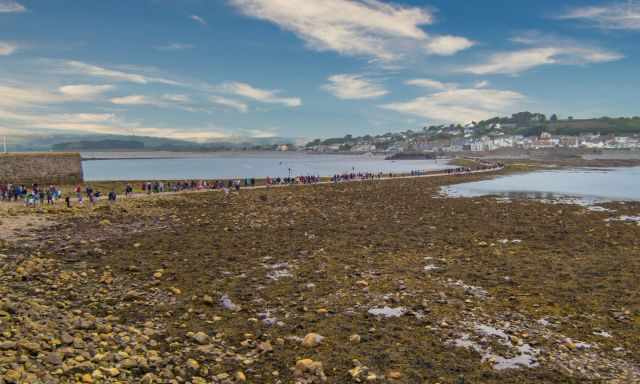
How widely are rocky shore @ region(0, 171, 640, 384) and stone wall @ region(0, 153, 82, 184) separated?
80.1 ft

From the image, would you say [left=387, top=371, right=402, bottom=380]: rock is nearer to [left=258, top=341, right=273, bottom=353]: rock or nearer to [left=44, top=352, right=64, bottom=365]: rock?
[left=258, top=341, right=273, bottom=353]: rock

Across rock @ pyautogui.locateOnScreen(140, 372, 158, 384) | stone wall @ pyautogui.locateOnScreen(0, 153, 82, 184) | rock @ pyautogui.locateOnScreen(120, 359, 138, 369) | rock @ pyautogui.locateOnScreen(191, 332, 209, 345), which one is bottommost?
rock @ pyautogui.locateOnScreen(191, 332, 209, 345)

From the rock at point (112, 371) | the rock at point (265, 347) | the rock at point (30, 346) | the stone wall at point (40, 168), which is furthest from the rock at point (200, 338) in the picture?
the stone wall at point (40, 168)

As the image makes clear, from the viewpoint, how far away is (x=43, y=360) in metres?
8.45

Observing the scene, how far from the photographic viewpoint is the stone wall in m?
47.4

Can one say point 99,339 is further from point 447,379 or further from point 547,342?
point 547,342

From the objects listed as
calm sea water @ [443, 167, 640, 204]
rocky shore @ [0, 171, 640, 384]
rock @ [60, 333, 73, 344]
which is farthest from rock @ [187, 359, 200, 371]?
calm sea water @ [443, 167, 640, 204]

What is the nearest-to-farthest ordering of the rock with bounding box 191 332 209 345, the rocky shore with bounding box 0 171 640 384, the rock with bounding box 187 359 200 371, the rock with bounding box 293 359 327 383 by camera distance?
the rock with bounding box 293 359 327 383 → the rock with bounding box 187 359 200 371 → the rocky shore with bounding box 0 171 640 384 → the rock with bounding box 191 332 209 345

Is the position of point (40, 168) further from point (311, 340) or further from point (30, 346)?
point (311, 340)

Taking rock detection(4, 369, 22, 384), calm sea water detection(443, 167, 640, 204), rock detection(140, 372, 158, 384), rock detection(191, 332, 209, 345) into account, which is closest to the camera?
rock detection(4, 369, 22, 384)

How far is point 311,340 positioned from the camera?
10.7m

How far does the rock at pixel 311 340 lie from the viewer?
34.8 ft

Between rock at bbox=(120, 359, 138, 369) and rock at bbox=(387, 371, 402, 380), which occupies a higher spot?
rock at bbox=(120, 359, 138, 369)

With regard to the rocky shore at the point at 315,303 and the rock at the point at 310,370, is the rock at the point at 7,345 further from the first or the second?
the rock at the point at 310,370
